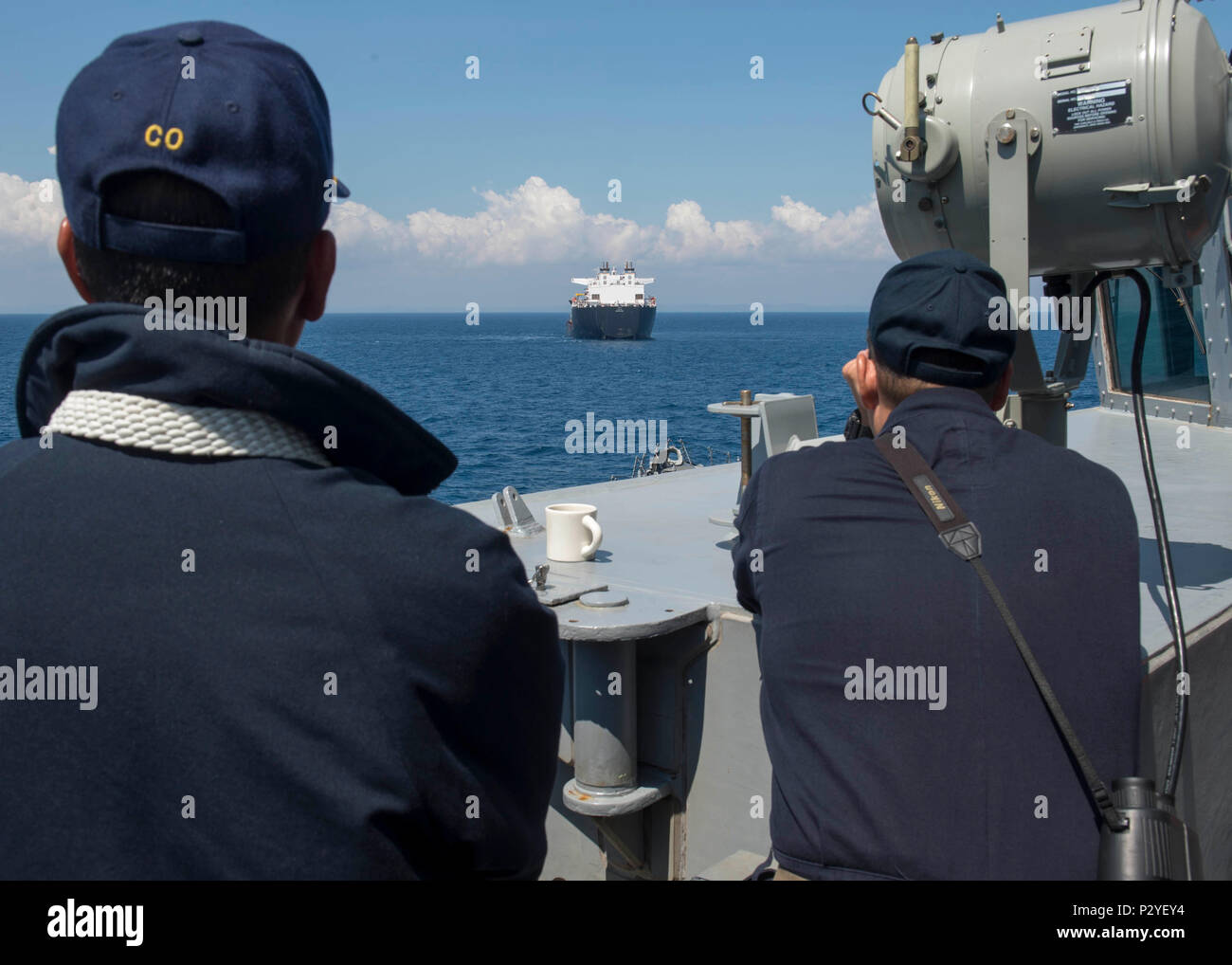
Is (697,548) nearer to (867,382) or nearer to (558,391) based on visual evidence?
(867,382)

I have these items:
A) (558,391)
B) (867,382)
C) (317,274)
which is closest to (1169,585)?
(867,382)

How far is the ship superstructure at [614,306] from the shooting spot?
105000mm

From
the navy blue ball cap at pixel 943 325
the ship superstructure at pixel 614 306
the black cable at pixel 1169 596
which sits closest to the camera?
the navy blue ball cap at pixel 943 325

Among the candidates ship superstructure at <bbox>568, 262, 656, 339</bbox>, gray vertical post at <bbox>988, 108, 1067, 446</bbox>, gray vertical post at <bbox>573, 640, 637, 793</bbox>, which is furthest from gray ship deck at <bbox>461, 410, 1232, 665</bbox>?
ship superstructure at <bbox>568, 262, 656, 339</bbox>

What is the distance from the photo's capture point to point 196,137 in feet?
3.97

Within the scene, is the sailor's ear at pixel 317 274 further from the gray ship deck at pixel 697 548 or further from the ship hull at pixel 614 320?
the ship hull at pixel 614 320

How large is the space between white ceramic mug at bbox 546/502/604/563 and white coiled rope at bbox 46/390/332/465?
9.17 ft

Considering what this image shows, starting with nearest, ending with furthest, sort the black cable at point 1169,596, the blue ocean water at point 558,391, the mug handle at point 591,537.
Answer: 1. the black cable at point 1169,596
2. the mug handle at point 591,537
3. the blue ocean water at point 558,391

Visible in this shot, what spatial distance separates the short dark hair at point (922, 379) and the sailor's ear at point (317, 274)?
167 cm

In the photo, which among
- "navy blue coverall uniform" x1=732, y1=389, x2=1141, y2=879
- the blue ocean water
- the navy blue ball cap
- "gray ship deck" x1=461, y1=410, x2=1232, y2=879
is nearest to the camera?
"navy blue coverall uniform" x1=732, y1=389, x2=1141, y2=879

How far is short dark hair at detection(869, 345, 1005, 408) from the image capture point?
264 cm

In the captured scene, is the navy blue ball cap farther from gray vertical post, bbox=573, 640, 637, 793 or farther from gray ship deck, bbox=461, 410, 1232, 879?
gray vertical post, bbox=573, 640, 637, 793

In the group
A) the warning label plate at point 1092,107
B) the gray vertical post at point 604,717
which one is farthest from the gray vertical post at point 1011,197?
the gray vertical post at point 604,717
